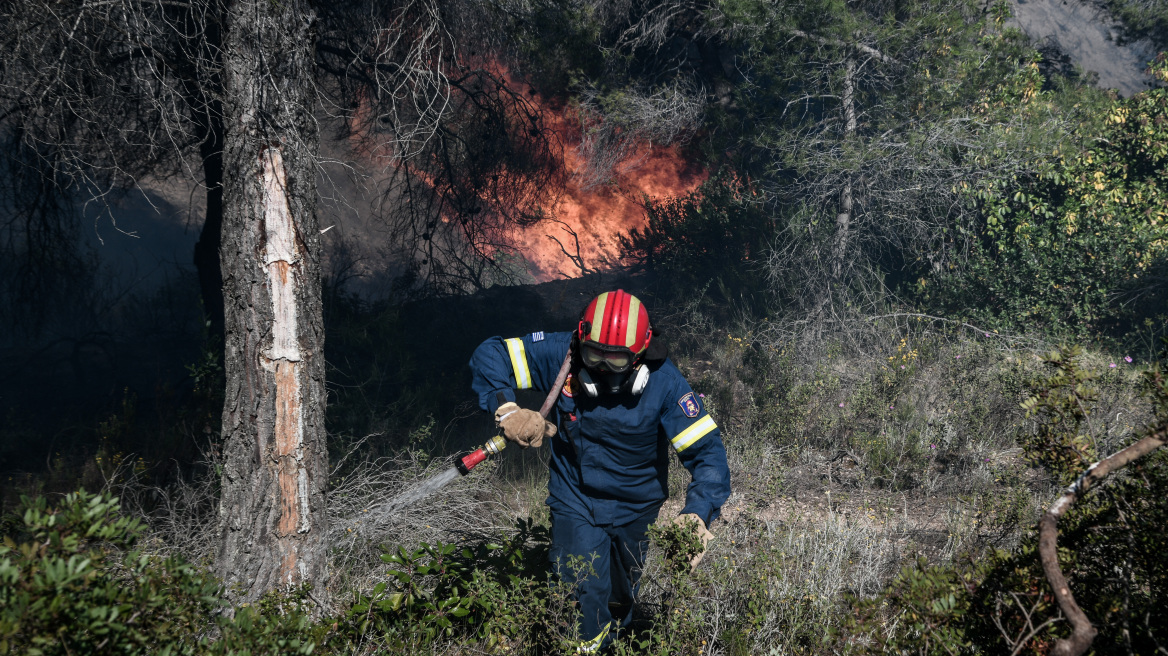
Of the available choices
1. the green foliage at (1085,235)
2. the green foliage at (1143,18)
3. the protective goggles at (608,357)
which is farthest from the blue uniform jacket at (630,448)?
the green foliage at (1143,18)

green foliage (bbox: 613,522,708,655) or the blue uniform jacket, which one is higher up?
the blue uniform jacket

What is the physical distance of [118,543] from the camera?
1635 millimetres

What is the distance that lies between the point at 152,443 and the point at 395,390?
8.25 ft

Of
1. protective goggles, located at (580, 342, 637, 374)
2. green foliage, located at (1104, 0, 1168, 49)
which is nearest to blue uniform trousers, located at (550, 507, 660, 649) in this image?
protective goggles, located at (580, 342, 637, 374)

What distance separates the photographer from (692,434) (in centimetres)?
279

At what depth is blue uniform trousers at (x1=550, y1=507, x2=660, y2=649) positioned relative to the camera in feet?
9.00

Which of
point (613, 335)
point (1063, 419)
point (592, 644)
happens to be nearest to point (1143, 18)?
point (1063, 419)

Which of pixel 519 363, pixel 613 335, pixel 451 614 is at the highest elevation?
pixel 613 335

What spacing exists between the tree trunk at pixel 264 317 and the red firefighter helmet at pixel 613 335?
4.20 feet

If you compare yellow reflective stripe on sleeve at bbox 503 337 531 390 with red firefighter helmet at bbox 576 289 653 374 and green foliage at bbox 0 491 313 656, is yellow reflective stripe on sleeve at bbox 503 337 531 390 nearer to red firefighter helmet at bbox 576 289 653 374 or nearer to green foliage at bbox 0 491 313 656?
red firefighter helmet at bbox 576 289 653 374

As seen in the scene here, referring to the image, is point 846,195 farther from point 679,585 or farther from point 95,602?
point 95,602

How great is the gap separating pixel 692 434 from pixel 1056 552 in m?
1.51

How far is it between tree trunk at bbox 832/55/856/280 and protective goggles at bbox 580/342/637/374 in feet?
22.1

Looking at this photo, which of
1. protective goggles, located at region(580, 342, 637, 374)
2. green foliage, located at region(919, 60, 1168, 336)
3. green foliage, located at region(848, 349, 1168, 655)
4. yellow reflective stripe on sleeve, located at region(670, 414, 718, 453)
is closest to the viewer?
green foliage, located at region(848, 349, 1168, 655)
